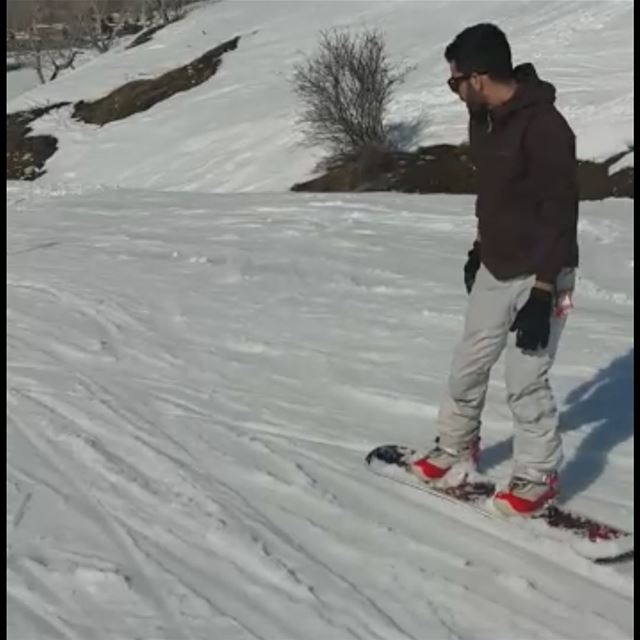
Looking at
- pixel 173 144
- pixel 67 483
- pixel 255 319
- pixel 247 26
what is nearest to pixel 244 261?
pixel 255 319

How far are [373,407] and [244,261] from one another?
3791mm

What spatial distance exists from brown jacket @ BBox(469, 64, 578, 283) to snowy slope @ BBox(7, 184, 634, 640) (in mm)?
1044

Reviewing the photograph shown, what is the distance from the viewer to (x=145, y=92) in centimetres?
2753

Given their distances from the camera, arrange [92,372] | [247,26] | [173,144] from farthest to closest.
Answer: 1. [247,26]
2. [173,144]
3. [92,372]

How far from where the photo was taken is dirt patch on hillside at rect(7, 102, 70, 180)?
24312mm

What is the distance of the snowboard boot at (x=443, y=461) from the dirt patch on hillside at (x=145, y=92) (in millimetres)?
22595

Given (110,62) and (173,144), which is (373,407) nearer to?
(173,144)

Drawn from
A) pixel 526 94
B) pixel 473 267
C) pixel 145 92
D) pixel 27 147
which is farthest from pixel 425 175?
pixel 526 94

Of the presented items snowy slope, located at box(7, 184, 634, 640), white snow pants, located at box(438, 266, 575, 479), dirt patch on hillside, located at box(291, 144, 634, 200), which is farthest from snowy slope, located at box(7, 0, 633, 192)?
white snow pants, located at box(438, 266, 575, 479)

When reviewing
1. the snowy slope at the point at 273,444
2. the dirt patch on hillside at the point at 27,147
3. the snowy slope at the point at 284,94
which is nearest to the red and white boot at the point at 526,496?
the snowy slope at the point at 273,444

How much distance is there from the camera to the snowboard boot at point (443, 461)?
15.7 feet

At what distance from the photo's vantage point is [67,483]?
4941mm

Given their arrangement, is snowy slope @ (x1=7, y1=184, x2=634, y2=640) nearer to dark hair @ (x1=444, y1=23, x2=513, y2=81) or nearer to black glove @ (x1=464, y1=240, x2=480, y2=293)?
black glove @ (x1=464, y1=240, x2=480, y2=293)

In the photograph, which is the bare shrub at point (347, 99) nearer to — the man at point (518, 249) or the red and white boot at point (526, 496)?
the man at point (518, 249)
